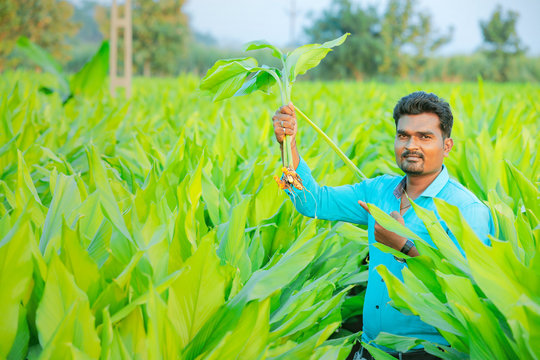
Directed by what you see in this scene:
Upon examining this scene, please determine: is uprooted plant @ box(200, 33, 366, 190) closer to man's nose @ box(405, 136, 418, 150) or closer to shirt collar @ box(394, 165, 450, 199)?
man's nose @ box(405, 136, 418, 150)

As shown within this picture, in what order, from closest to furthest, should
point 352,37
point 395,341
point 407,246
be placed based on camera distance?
point 395,341 → point 407,246 → point 352,37

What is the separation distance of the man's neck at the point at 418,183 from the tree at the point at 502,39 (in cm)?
4703

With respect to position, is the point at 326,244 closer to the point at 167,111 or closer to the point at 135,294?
the point at 135,294

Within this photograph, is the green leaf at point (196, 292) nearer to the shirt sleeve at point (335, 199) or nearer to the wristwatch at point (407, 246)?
the wristwatch at point (407, 246)

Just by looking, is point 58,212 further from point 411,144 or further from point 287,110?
point 411,144

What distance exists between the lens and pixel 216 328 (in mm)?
1199

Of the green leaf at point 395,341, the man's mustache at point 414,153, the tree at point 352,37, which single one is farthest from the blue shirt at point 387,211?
the tree at point 352,37

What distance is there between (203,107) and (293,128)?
503 cm

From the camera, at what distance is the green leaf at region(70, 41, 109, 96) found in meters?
5.56

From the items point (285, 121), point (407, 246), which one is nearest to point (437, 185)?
point (407, 246)

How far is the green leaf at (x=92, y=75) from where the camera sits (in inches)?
219

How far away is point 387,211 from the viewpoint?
190 cm

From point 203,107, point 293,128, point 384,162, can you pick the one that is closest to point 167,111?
point 203,107

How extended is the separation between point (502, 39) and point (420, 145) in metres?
49.4
